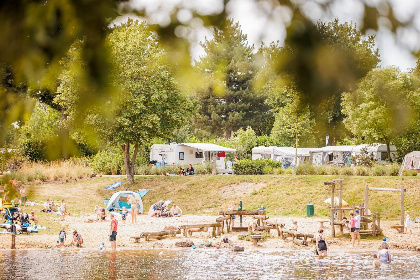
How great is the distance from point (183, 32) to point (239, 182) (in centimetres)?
3813

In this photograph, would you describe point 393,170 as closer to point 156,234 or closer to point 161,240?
point 161,240

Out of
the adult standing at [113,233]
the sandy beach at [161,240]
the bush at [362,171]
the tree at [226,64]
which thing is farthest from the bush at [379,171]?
the tree at [226,64]

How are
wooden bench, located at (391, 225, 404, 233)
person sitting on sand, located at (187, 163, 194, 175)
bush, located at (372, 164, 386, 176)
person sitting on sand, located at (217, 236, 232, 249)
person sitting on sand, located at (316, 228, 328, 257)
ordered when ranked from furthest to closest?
person sitting on sand, located at (187, 163, 194, 175)
bush, located at (372, 164, 386, 176)
wooden bench, located at (391, 225, 404, 233)
person sitting on sand, located at (217, 236, 232, 249)
person sitting on sand, located at (316, 228, 328, 257)

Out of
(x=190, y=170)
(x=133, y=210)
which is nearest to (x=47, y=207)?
(x=133, y=210)

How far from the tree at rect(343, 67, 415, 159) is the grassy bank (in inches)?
1234

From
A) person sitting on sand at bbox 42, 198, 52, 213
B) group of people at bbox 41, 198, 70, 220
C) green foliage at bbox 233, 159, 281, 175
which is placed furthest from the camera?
green foliage at bbox 233, 159, 281, 175

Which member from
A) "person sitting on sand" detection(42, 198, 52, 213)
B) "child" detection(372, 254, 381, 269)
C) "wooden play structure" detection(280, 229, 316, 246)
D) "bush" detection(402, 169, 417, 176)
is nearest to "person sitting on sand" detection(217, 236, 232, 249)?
"wooden play structure" detection(280, 229, 316, 246)

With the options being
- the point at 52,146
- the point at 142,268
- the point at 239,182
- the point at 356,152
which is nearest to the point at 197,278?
the point at 142,268

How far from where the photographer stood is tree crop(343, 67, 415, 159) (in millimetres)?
1613

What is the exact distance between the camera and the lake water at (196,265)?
1809 cm

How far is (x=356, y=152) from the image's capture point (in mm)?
50312

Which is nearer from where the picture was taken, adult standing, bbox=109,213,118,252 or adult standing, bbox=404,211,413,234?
adult standing, bbox=109,213,118,252

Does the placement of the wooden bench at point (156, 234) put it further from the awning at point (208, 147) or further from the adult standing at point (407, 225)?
the awning at point (208, 147)

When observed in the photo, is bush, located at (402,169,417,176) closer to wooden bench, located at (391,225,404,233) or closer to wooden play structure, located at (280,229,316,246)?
wooden bench, located at (391,225,404,233)
